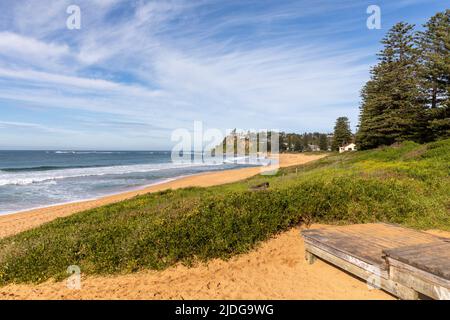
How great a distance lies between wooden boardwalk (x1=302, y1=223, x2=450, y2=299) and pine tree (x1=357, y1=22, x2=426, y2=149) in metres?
26.9

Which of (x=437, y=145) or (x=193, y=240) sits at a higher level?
(x=437, y=145)

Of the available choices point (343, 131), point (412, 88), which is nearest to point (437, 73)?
point (412, 88)

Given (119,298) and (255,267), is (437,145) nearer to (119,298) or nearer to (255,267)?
(255,267)

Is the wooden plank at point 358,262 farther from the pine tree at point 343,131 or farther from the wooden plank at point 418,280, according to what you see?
the pine tree at point 343,131

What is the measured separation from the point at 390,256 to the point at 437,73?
27.6m

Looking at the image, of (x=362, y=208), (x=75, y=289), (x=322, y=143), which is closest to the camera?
(x=75, y=289)

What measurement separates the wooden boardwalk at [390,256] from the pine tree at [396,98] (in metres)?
26.9

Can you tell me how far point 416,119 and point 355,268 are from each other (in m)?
29.2

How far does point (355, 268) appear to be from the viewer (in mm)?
4473

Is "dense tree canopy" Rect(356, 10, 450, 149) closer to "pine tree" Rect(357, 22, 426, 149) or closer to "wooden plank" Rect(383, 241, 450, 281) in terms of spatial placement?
"pine tree" Rect(357, 22, 426, 149)

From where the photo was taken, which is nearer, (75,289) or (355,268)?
(355,268)

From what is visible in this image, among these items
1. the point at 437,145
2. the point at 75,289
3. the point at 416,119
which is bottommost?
the point at 75,289
